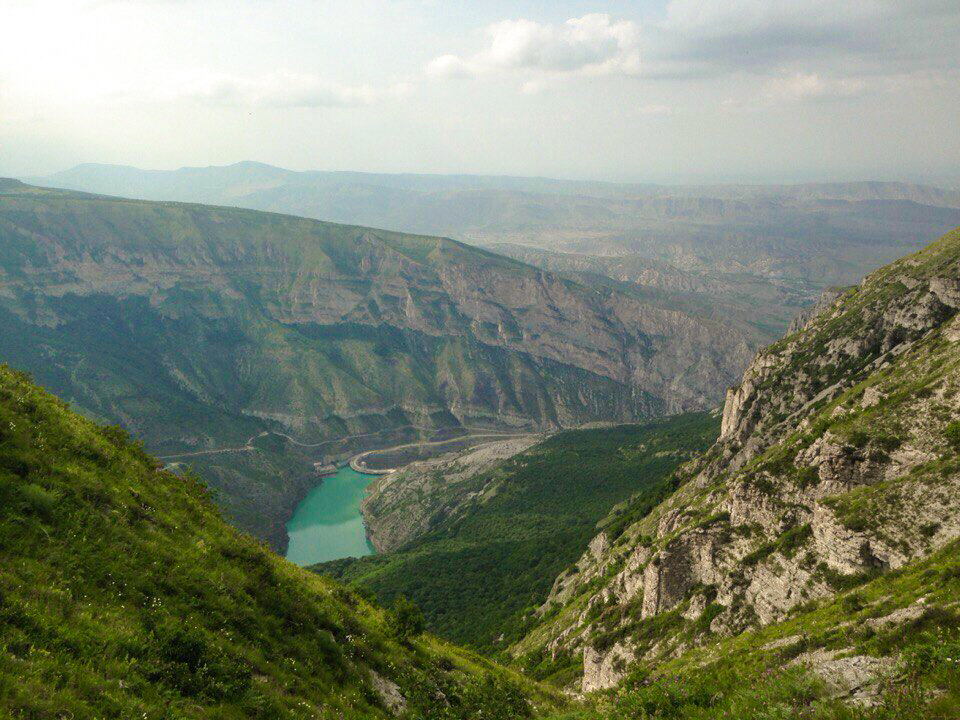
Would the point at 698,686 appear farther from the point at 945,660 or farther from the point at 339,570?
the point at 339,570

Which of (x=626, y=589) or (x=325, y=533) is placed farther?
(x=325, y=533)

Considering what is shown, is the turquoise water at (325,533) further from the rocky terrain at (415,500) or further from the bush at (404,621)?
the bush at (404,621)

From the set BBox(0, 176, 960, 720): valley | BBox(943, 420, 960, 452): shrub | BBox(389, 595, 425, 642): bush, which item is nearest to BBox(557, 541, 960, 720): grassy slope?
BBox(0, 176, 960, 720): valley

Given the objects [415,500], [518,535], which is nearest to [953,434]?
[518,535]

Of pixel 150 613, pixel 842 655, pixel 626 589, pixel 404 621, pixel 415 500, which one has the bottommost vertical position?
pixel 415 500

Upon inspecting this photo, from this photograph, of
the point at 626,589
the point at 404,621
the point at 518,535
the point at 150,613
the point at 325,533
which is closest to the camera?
the point at 150,613

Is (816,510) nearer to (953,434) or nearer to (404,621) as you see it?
(953,434)

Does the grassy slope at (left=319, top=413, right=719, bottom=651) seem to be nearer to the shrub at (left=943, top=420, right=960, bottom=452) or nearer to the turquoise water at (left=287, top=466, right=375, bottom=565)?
the turquoise water at (left=287, top=466, right=375, bottom=565)

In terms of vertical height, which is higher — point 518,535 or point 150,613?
point 150,613

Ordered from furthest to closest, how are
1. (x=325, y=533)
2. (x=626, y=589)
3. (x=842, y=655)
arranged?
(x=325, y=533), (x=626, y=589), (x=842, y=655)
